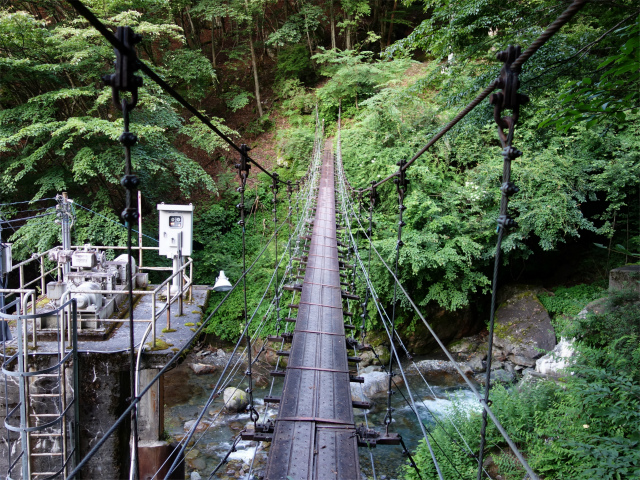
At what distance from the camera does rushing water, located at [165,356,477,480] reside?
5492mm

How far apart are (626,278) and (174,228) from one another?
18.4 ft

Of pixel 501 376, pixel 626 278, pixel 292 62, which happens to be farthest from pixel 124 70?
pixel 292 62

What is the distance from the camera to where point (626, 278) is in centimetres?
499

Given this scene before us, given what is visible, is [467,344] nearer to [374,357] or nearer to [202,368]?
[374,357]

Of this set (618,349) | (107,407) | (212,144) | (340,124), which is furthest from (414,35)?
(340,124)

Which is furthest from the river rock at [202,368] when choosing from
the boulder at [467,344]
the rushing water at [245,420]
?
the boulder at [467,344]

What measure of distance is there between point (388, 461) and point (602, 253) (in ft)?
18.3

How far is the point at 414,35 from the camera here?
471 centimetres

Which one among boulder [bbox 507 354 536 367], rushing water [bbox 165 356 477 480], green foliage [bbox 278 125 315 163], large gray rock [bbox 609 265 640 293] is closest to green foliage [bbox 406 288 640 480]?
large gray rock [bbox 609 265 640 293]

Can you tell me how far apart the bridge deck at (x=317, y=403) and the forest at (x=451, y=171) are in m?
1.57

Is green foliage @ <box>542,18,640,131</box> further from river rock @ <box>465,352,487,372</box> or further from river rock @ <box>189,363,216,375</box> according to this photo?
river rock @ <box>189,363,216,375</box>

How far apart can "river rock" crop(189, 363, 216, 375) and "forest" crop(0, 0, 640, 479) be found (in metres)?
0.97

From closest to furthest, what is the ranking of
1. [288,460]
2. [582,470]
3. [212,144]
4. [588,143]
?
[288,460]
[582,470]
[588,143]
[212,144]

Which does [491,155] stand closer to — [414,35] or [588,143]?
[588,143]
